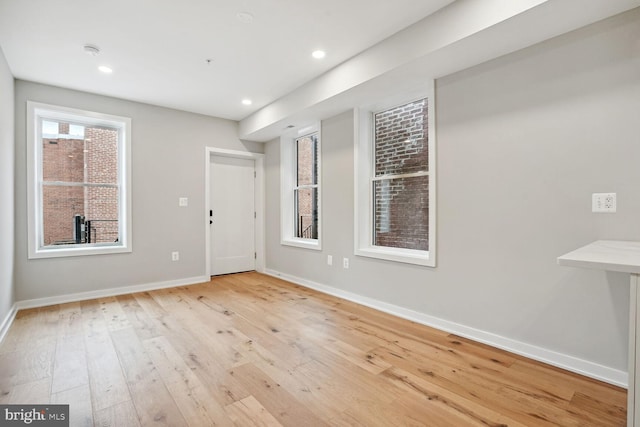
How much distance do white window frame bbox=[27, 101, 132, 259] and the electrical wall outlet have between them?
4.85m

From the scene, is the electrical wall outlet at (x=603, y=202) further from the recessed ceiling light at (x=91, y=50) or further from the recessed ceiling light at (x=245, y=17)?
the recessed ceiling light at (x=91, y=50)

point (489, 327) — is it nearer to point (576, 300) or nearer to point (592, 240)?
point (576, 300)

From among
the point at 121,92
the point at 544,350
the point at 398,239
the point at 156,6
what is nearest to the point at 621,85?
the point at 544,350

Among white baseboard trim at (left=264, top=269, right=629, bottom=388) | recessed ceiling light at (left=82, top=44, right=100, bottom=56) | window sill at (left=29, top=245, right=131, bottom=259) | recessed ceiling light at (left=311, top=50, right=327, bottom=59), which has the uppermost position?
recessed ceiling light at (left=311, top=50, right=327, bottom=59)

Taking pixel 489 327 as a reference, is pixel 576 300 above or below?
above

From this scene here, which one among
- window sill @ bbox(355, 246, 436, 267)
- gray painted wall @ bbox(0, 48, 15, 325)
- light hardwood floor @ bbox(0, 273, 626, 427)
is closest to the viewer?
light hardwood floor @ bbox(0, 273, 626, 427)

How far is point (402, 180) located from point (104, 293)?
3.99 meters

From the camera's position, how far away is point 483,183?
255 centimetres

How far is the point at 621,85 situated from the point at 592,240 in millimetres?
987

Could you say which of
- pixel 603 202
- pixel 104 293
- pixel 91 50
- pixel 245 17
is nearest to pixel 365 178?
pixel 245 17

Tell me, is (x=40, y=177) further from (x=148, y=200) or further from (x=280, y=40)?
(x=280, y=40)

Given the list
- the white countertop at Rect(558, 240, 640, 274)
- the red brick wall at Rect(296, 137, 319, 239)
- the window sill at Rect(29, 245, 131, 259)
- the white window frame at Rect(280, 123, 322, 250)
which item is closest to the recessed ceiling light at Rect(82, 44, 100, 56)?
the window sill at Rect(29, 245, 131, 259)

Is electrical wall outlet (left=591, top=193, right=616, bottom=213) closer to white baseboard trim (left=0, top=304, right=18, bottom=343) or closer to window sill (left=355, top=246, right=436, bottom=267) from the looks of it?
window sill (left=355, top=246, right=436, bottom=267)

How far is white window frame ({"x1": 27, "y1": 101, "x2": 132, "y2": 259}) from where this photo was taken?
353cm
